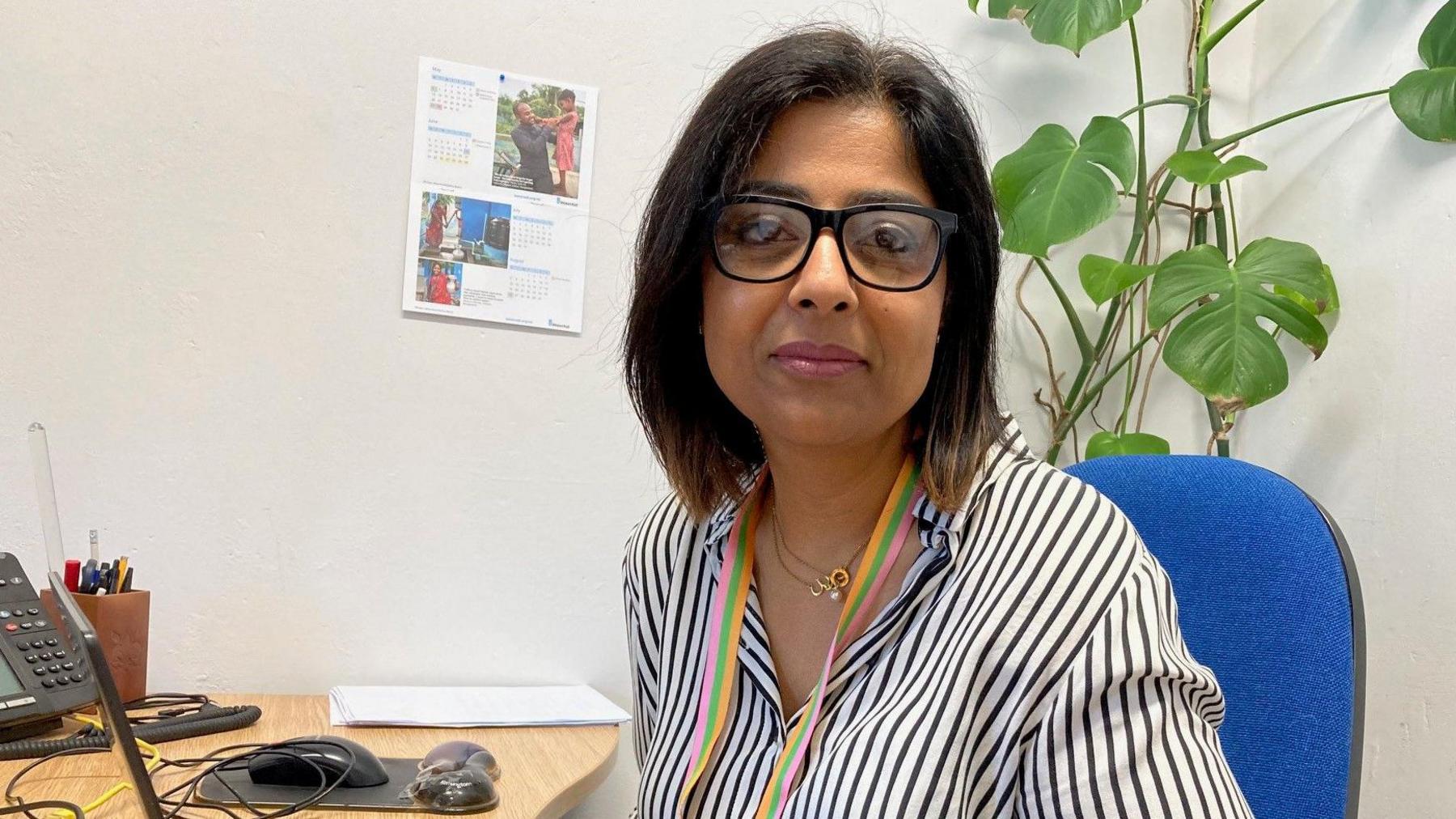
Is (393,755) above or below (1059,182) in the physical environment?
below

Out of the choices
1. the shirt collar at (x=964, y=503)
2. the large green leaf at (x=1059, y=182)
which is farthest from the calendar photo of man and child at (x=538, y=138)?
the shirt collar at (x=964, y=503)

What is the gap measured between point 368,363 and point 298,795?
72cm

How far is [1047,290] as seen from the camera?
203 cm

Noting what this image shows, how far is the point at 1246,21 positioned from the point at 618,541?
58.4 inches

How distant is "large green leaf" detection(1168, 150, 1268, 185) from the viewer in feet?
5.63

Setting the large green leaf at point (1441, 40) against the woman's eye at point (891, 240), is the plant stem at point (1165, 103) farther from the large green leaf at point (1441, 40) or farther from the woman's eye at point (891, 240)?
the woman's eye at point (891, 240)

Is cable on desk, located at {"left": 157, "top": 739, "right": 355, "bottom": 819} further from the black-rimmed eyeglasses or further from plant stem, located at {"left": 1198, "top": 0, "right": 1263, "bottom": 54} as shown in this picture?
plant stem, located at {"left": 1198, "top": 0, "right": 1263, "bottom": 54}

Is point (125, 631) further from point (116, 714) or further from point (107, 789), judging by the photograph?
point (116, 714)

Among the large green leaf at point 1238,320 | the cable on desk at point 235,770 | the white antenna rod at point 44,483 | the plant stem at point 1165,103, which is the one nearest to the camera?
the white antenna rod at point 44,483

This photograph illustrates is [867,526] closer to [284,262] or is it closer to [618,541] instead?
[618,541]

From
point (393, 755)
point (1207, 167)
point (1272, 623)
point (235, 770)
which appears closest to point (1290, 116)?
point (1207, 167)

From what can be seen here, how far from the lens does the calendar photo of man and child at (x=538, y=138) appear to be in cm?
175

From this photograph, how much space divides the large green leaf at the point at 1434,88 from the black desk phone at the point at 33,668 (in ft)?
5.94

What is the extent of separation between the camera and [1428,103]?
1565 millimetres
